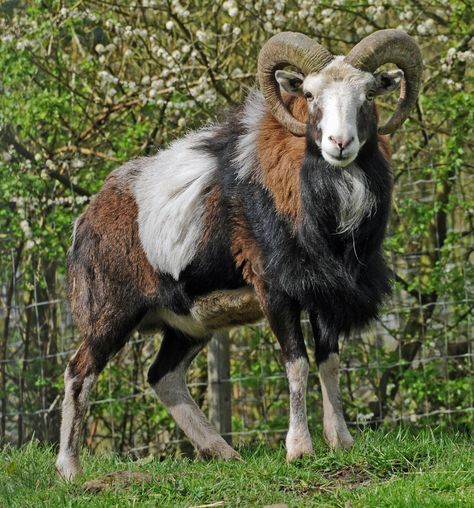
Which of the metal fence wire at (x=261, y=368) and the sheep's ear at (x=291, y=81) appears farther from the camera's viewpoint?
the metal fence wire at (x=261, y=368)

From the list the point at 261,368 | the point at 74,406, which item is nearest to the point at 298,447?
the point at 74,406

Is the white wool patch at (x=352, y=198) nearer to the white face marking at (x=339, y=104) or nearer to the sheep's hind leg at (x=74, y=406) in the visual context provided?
the white face marking at (x=339, y=104)

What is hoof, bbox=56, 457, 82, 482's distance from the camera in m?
7.05

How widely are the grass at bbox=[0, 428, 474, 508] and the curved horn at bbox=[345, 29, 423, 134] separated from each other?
2157 millimetres

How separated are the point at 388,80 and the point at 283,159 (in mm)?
901

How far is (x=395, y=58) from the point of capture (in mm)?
7219

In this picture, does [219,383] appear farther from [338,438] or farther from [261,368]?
[338,438]

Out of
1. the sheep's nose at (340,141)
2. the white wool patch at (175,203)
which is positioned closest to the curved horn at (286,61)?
the sheep's nose at (340,141)

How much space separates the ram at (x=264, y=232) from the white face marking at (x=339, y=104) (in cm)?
1

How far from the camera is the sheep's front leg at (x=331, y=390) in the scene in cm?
702

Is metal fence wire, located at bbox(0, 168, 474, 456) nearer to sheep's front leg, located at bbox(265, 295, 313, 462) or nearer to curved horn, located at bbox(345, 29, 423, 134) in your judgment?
curved horn, located at bbox(345, 29, 423, 134)

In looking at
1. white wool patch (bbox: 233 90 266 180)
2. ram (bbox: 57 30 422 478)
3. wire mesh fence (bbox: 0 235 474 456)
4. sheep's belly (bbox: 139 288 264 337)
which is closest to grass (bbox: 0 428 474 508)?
ram (bbox: 57 30 422 478)

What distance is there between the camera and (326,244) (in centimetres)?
699

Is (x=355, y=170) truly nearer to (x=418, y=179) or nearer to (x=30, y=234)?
(x=418, y=179)
